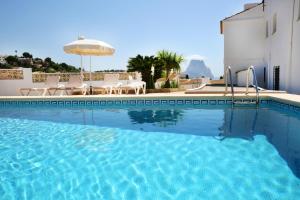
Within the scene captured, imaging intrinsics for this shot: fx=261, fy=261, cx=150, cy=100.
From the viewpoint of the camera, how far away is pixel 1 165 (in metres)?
4.34

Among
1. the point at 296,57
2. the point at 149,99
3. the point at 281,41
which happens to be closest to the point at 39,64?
the point at 149,99

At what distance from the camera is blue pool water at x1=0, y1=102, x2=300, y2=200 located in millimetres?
3301

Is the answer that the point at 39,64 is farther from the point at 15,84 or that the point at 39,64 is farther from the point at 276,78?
the point at 276,78

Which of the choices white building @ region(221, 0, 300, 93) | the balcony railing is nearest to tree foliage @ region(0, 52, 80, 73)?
white building @ region(221, 0, 300, 93)

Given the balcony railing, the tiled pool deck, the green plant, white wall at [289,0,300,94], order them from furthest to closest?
the green plant, the balcony railing, white wall at [289,0,300,94], the tiled pool deck

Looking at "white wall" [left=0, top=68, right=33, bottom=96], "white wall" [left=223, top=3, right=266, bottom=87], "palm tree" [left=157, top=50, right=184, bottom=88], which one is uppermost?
"white wall" [left=223, top=3, right=266, bottom=87]

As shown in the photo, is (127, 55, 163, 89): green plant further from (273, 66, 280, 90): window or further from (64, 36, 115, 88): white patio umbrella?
(273, 66, 280, 90): window

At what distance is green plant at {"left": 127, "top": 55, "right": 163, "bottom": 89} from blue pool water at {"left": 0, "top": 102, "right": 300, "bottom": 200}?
8.75 m

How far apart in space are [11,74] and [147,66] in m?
7.99

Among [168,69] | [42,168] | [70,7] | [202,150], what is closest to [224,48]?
[168,69]

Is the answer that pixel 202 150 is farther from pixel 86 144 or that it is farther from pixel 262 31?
pixel 262 31

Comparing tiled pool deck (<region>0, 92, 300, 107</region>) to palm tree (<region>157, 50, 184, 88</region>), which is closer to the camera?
tiled pool deck (<region>0, 92, 300, 107</region>)

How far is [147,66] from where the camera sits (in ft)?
54.9

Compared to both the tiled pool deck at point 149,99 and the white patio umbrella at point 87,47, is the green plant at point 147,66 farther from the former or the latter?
the tiled pool deck at point 149,99
